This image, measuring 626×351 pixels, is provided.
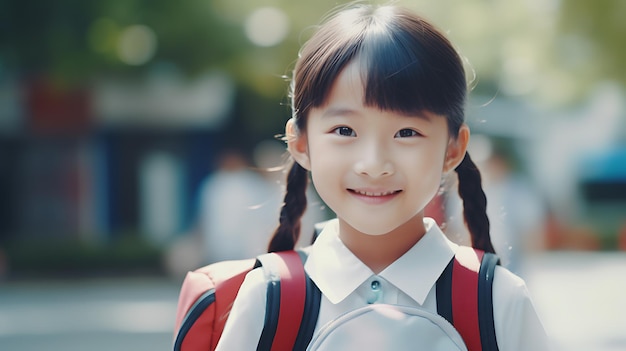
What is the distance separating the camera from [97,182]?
16906 mm

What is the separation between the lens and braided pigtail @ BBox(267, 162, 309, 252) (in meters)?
2.33

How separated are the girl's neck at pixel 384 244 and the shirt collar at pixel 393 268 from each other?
0.03 metres

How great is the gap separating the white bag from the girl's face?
0.19m

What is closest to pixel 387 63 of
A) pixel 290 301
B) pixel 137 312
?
A: pixel 290 301

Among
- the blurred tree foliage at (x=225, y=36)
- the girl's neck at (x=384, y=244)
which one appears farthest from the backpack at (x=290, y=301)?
the blurred tree foliage at (x=225, y=36)

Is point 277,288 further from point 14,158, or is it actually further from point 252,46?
point 14,158

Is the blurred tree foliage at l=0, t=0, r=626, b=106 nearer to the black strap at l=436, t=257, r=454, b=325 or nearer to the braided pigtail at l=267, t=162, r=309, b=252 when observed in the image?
the braided pigtail at l=267, t=162, r=309, b=252

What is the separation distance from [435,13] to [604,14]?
2.43m

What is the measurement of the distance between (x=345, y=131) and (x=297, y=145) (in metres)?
0.19

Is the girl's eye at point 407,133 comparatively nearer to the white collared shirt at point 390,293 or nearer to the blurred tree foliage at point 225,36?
the white collared shirt at point 390,293

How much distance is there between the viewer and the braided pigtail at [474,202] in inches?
91.1

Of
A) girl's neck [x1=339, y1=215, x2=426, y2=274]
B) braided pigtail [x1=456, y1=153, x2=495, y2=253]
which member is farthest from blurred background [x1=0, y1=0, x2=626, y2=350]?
girl's neck [x1=339, y1=215, x2=426, y2=274]

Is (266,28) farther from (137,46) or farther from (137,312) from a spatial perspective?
(137,312)

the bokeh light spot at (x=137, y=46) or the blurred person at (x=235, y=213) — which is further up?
the bokeh light spot at (x=137, y=46)
